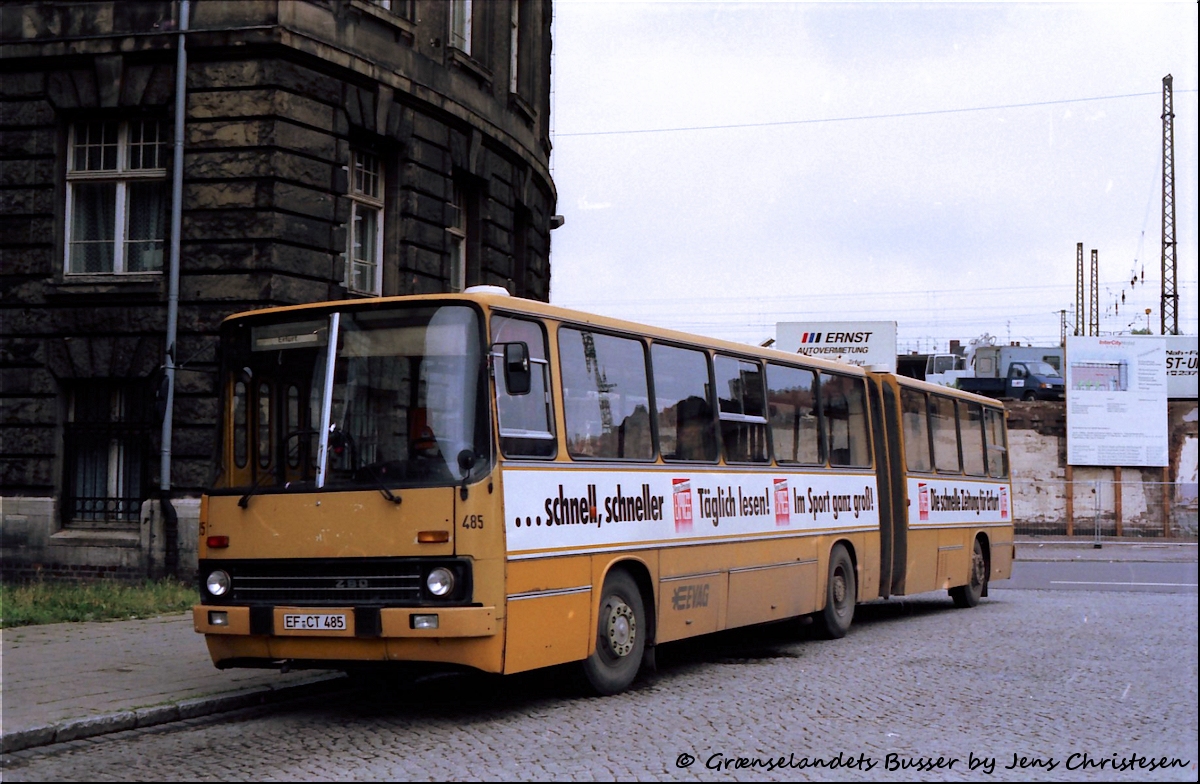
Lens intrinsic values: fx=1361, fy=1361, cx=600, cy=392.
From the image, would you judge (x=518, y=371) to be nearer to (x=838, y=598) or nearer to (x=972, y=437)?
(x=838, y=598)

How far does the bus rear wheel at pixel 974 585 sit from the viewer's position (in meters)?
19.3

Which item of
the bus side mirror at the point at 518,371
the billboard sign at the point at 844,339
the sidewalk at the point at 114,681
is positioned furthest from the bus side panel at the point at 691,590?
the billboard sign at the point at 844,339

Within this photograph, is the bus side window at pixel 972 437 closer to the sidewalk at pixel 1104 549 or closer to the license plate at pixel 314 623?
the license plate at pixel 314 623

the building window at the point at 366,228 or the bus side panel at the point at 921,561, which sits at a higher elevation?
the building window at the point at 366,228

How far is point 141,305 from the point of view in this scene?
1809cm

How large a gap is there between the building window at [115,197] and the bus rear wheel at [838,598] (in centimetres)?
997

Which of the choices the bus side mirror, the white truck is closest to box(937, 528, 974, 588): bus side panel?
the bus side mirror

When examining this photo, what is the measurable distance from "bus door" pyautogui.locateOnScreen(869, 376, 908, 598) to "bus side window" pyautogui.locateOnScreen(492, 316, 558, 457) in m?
7.50

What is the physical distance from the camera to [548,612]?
9391mm

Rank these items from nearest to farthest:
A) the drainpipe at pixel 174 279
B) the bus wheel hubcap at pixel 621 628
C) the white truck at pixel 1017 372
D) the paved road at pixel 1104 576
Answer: the bus wheel hubcap at pixel 621 628 → the drainpipe at pixel 174 279 → the paved road at pixel 1104 576 → the white truck at pixel 1017 372

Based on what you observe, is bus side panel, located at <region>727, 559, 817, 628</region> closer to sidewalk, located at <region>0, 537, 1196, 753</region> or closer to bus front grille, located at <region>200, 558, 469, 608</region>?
sidewalk, located at <region>0, 537, 1196, 753</region>

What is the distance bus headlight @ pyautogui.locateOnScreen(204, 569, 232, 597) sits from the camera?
948cm

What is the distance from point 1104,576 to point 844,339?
79.0ft

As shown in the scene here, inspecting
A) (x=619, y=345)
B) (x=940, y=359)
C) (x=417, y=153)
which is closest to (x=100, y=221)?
(x=417, y=153)
